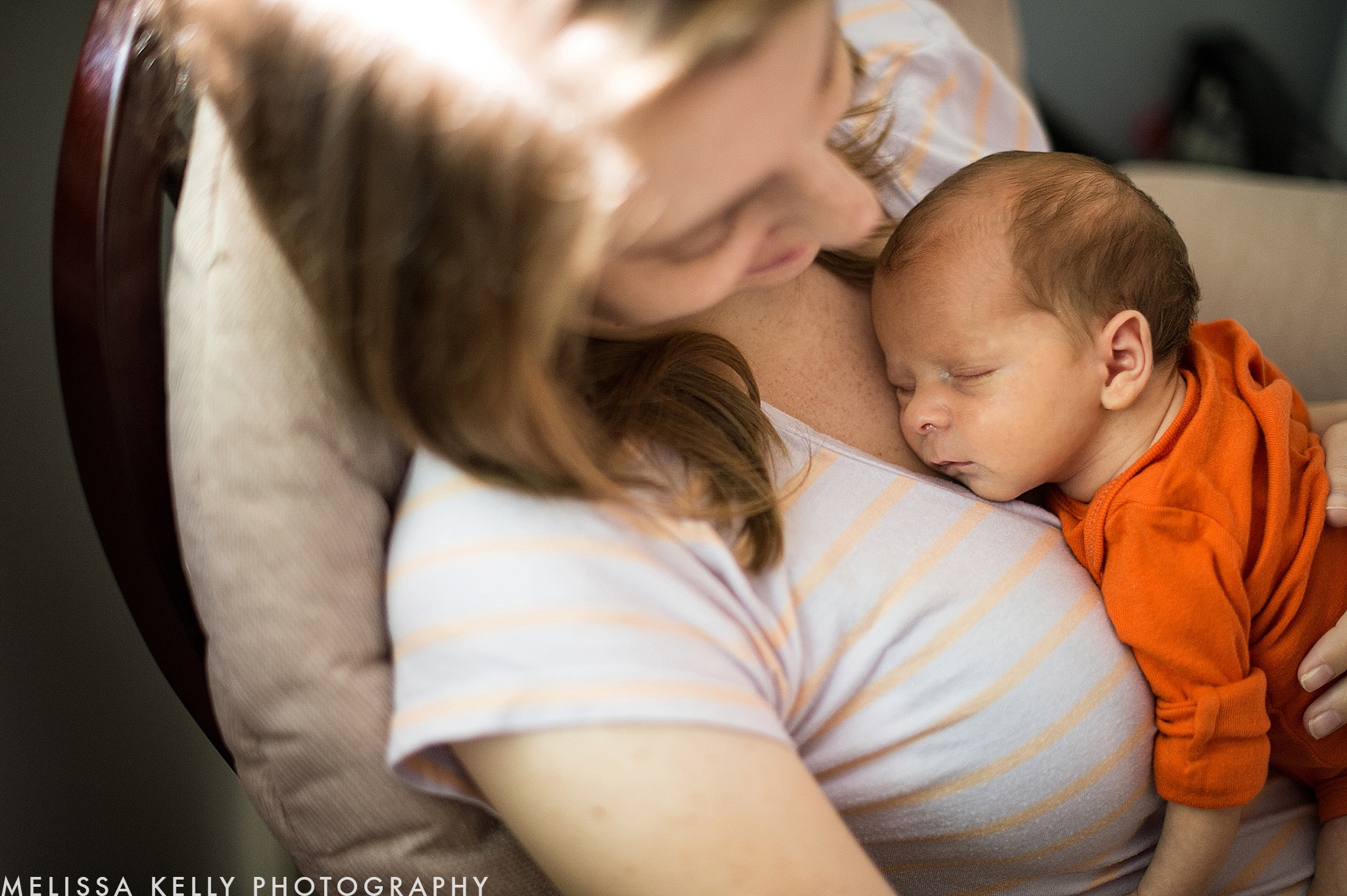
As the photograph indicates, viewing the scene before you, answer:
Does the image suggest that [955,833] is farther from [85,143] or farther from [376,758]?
[85,143]

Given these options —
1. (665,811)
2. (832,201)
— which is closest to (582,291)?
(832,201)

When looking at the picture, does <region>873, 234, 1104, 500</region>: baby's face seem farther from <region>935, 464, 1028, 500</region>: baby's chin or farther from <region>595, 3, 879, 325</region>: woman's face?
<region>595, 3, 879, 325</region>: woman's face

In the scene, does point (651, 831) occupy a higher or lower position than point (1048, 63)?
higher

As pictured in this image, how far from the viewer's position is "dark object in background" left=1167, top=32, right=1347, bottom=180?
2000mm

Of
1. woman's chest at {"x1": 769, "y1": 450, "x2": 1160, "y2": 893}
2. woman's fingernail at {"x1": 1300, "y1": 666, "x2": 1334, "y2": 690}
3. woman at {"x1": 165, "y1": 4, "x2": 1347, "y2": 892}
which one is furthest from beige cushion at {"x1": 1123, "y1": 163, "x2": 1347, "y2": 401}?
woman at {"x1": 165, "y1": 4, "x2": 1347, "y2": 892}

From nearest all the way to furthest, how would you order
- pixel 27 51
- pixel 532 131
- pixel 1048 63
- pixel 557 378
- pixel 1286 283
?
1. pixel 532 131
2. pixel 557 378
3. pixel 27 51
4. pixel 1286 283
5. pixel 1048 63

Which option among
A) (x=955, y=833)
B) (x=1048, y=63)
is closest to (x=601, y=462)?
(x=955, y=833)

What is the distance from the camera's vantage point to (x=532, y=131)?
1.61 feet

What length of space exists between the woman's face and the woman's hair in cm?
2

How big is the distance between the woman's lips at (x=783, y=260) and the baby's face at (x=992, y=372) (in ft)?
0.66

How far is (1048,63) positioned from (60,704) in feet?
8.46

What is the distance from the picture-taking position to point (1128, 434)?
854mm

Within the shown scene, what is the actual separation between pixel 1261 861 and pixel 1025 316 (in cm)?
54

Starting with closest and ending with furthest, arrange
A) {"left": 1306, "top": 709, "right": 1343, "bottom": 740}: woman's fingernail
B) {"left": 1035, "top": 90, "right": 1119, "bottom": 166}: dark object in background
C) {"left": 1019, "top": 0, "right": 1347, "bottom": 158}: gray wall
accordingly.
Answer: {"left": 1306, "top": 709, "right": 1343, "bottom": 740}: woman's fingernail
{"left": 1035, "top": 90, "right": 1119, "bottom": 166}: dark object in background
{"left": 1019, "top": 0, "right": 1347, "bottom": 158}: gray wall
